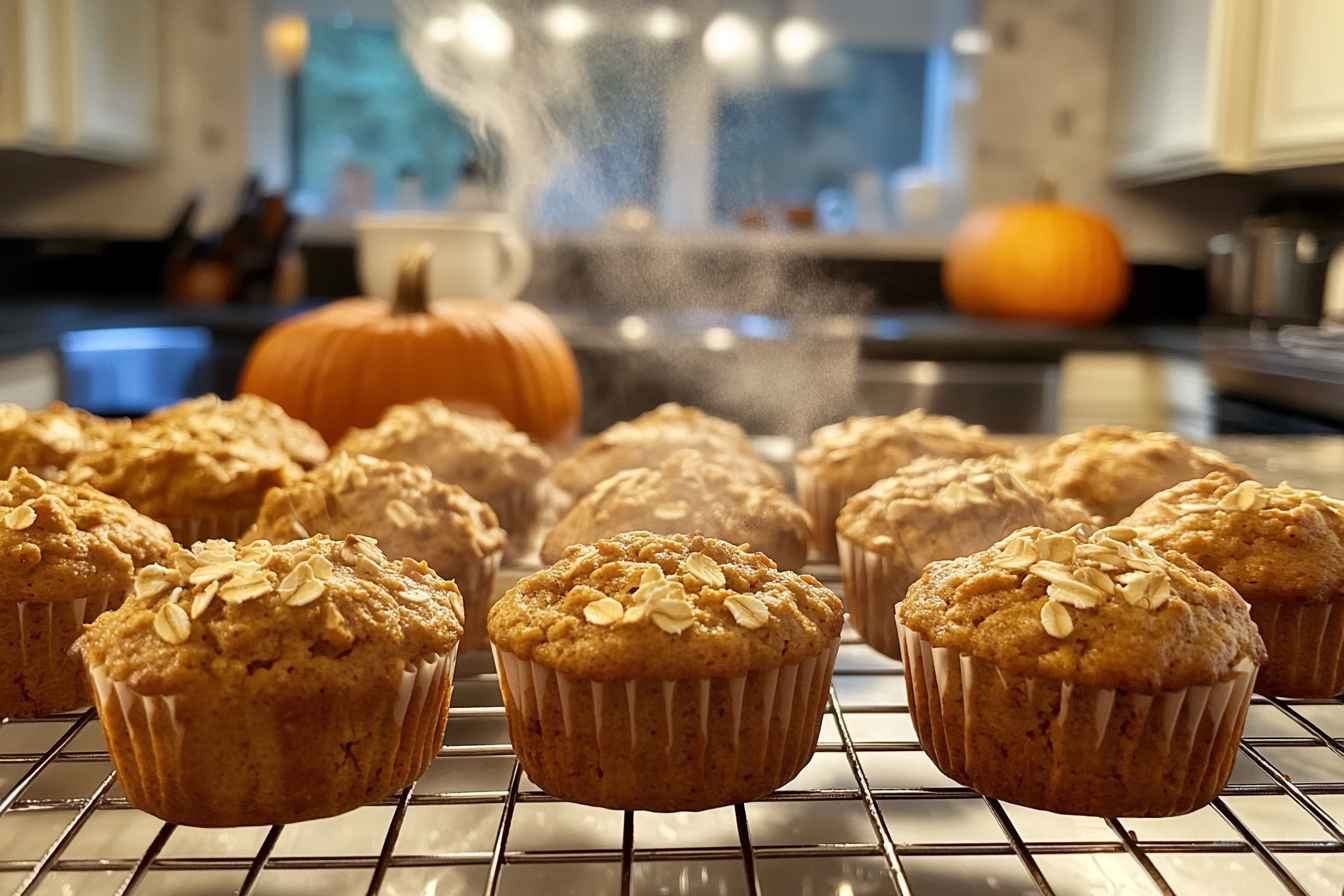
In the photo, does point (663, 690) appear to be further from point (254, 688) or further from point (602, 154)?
point (602, 154)

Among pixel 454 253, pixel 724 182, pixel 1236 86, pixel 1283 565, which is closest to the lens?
pixel 1283 565

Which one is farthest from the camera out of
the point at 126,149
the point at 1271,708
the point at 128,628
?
the point at 126,149

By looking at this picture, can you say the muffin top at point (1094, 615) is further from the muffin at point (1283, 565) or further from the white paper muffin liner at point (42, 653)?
the white paper muffin liner at point (42, 653)

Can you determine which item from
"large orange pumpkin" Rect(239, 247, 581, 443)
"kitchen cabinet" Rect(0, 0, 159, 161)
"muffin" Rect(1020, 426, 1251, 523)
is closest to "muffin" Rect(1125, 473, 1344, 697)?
"muffin" Rect(1020, 426, 1251, 523)

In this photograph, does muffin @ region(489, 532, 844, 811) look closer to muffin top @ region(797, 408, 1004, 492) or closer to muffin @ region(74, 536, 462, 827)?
muffin @ region(74, 536, 462, 827)

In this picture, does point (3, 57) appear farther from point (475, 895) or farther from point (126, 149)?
point (475, 895)

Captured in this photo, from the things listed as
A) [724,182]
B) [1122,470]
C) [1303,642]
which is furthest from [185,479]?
[724,182]

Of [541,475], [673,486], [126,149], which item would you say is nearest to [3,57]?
[126,149]
